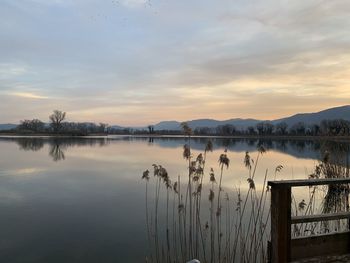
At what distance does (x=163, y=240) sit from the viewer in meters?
8.30

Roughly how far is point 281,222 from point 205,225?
125 inches

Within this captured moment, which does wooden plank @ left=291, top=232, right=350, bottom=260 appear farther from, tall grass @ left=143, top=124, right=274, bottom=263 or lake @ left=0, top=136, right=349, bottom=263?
lake @ left=0, top=136, right=349, bottom=263

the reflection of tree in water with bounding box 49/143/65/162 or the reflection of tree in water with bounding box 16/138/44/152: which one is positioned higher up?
the reflection of tree in water with bounding box 16/138/44/152

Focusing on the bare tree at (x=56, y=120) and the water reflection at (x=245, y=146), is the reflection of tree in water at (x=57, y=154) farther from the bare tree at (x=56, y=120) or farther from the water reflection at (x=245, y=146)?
the bare tree at (x=56, y=120)

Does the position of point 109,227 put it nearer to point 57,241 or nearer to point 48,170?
point 57,241

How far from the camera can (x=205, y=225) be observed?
284 inches

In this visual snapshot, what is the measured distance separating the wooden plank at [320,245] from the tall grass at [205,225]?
4.79ft

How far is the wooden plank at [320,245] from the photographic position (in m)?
4.39

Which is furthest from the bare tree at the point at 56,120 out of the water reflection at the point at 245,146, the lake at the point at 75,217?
the lake at the point at 75,217

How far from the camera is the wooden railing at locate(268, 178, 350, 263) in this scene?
13.7 ft

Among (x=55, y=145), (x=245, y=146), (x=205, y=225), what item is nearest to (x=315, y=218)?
(x=205, y=225)

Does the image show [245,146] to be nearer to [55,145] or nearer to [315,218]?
[55,145]

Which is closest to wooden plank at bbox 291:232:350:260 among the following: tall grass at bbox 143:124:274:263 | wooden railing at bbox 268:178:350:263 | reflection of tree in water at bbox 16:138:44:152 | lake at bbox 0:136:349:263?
wooden railing at bbox 268:178:350:263

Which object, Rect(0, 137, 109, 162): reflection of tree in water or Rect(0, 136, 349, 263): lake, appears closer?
Rect(0, 136, 349, 263): lake
